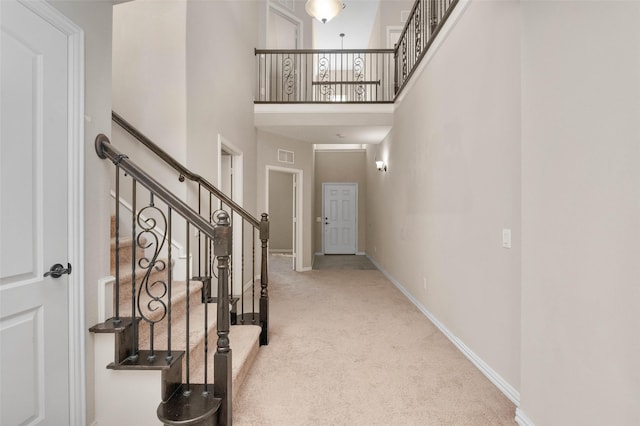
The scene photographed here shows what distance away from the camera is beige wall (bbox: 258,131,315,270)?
5543 millimetres

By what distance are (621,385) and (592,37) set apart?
4.62 ft

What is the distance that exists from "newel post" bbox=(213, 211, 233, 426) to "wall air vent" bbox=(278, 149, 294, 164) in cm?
442

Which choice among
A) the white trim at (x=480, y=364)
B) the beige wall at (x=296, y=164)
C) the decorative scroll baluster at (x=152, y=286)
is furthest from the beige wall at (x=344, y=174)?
the decorative scroll baluster at (x=152, y=286)

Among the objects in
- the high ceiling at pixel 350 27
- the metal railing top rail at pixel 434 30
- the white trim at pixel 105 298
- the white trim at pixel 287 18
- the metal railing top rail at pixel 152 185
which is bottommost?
the white trim at pixel 105 298

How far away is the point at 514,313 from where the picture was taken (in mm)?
1992

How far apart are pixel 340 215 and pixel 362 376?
6870mm

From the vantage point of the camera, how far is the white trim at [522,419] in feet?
5.52
